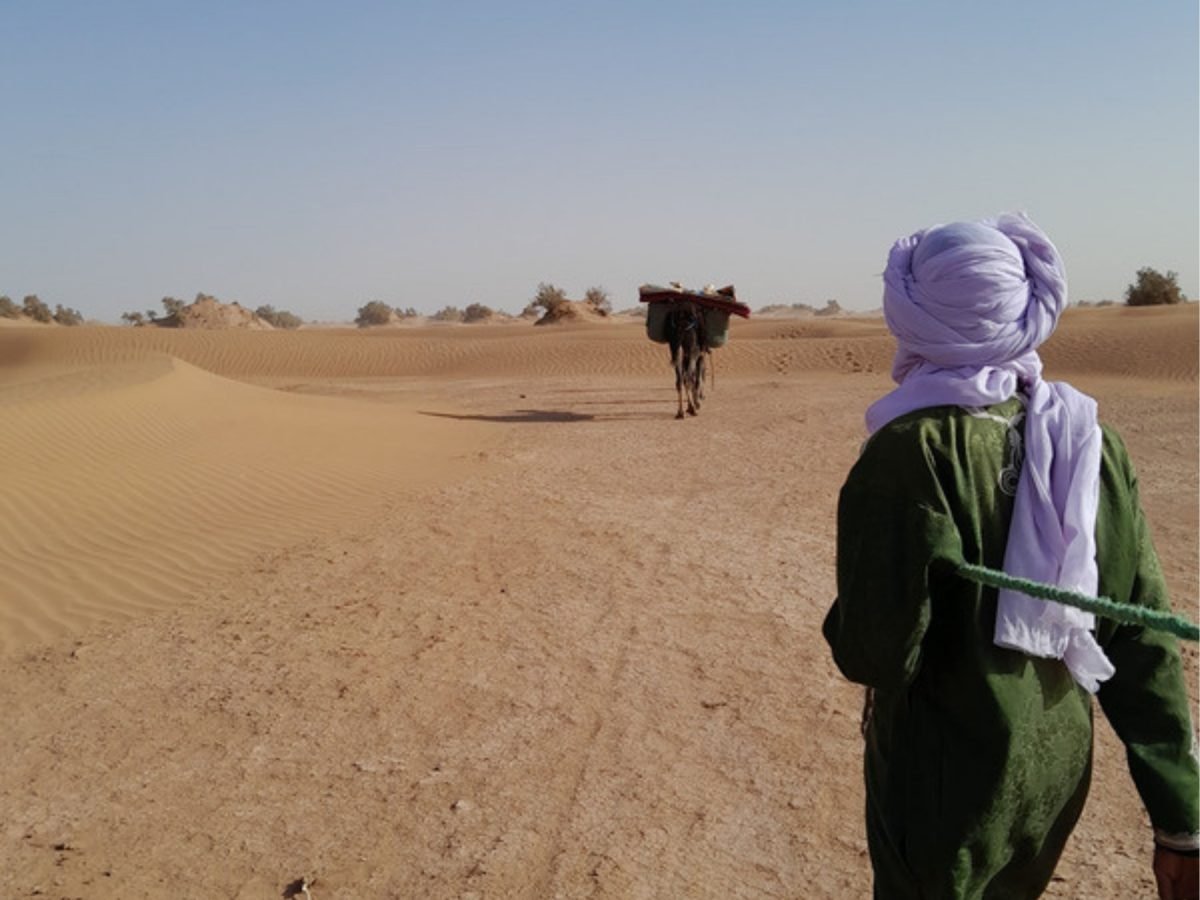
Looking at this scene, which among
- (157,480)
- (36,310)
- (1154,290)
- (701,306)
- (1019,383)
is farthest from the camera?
(36,310)

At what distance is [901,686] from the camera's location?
187 cm

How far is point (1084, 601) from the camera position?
5.76 ft

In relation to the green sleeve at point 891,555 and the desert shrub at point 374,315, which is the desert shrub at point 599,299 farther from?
the green sleeve at point 891,555

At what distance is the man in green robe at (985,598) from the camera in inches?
73.1

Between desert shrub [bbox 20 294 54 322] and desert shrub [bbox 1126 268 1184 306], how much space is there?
170 feet

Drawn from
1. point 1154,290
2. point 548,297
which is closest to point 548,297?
point 548,297

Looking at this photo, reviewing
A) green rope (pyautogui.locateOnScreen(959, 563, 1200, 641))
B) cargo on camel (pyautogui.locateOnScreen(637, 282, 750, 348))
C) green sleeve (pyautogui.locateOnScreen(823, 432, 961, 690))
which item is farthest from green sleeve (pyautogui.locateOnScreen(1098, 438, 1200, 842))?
cargo on camel (pyautogui.locateOnScreen(637, 282, 750, 348))

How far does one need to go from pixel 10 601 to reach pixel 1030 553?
731 cm

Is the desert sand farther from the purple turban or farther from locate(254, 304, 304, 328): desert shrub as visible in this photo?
locate(254, 304, 304, 328): desert shrub

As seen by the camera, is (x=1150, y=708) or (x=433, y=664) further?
(x=433, y=664)

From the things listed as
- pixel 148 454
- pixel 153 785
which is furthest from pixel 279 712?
pixel 148 454

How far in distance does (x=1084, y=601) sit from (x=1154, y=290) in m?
43.8

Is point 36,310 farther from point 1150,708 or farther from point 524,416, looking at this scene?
point 1150,708

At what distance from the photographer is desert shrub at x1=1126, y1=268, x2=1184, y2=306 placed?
3969cm
